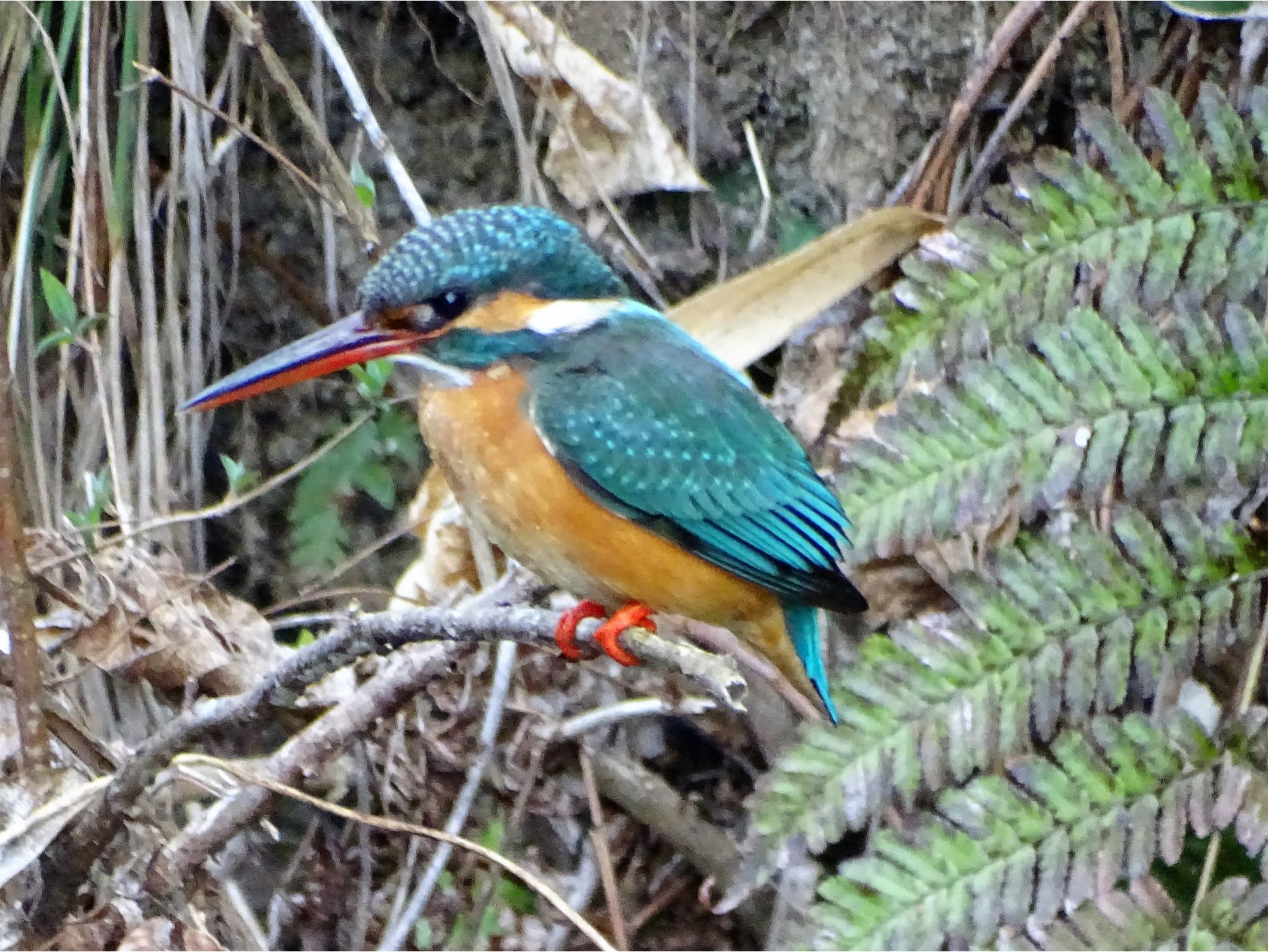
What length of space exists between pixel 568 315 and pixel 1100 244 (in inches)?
29.5

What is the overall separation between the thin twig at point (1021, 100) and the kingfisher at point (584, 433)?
744 mm

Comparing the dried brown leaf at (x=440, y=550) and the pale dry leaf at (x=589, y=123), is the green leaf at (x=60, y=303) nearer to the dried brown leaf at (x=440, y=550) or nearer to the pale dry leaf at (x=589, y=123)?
the dried brown leaf at (x=440, y=550)

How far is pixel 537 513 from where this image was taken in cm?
172

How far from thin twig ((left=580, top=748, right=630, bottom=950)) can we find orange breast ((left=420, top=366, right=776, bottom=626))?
54 centimetres

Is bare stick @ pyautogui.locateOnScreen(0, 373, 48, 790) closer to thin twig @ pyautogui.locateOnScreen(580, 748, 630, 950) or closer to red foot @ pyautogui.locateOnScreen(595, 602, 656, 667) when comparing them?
red foot @ pyautogui.locateOnScreen(595, 602, 656, 667)

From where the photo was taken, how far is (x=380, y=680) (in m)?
1.61

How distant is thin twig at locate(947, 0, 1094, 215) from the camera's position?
2299 millimetres

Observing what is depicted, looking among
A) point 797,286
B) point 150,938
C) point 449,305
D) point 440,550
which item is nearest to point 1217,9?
point 797,286

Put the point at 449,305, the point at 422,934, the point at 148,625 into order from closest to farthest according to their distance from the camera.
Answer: the point at 449,305, the point at 148,625, the point at 422,934

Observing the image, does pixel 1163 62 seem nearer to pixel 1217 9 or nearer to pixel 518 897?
pixel 1217 9

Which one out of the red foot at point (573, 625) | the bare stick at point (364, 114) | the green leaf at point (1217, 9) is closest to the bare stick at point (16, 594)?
the red foot at point (573, 625)

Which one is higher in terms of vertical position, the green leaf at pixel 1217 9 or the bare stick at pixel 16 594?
the green leaf at pixel 1217 9

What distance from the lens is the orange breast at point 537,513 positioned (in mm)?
1726

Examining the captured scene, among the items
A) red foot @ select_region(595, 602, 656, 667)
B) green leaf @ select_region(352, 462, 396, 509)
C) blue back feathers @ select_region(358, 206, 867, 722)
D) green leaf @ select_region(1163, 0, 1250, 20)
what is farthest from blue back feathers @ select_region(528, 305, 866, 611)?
green leaf @ select_region(1163, 0, 1250, 20)
